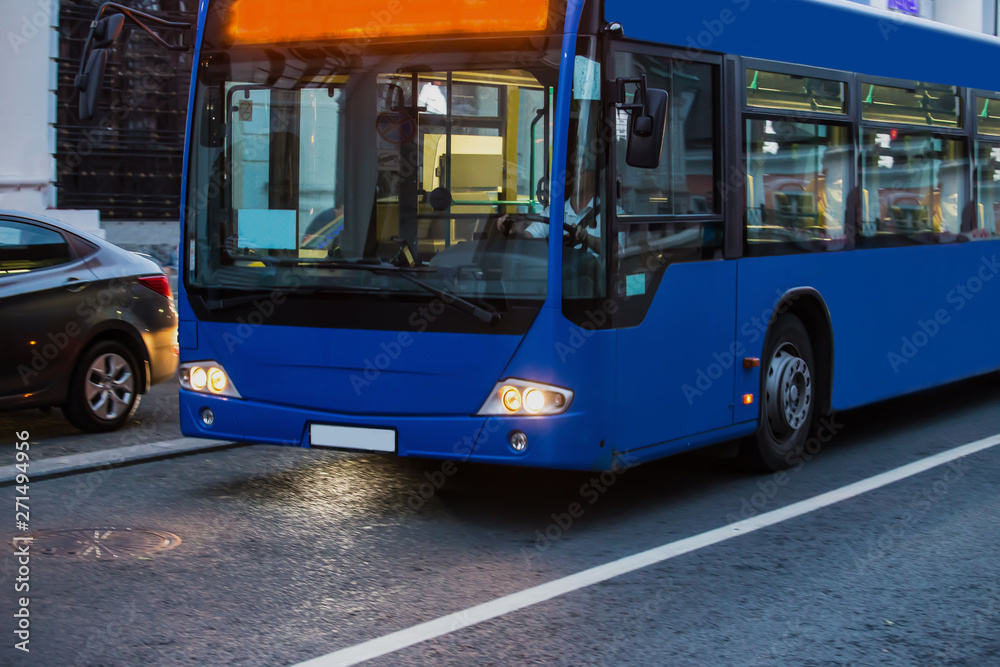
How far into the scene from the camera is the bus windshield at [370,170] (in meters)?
6.35

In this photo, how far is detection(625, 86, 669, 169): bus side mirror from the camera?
6.20 metres

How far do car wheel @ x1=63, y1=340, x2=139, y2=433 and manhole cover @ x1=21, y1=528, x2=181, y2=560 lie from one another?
9.30 ft

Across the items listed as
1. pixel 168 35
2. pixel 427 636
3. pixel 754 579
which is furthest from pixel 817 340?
pixel 168 35

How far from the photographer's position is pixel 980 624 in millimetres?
5195

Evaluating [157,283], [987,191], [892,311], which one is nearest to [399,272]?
Result: [157,283]

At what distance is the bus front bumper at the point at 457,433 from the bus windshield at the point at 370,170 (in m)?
0.61

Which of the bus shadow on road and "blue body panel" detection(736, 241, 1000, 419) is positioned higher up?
"blue body panel" detection(736, 241, 1000, 419)

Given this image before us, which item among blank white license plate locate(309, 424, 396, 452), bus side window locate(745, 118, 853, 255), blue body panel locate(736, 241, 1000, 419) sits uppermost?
bus side window locate(745, 118, 853, 255)

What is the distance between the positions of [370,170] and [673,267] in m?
1.61

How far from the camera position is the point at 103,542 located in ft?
20.7

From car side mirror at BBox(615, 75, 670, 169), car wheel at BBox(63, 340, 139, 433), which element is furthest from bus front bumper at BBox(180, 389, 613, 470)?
car wheel at BBox(63, 340, 139, 433)

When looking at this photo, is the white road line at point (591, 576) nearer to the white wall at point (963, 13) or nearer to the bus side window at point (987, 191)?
the bus side window at point (987, 191)

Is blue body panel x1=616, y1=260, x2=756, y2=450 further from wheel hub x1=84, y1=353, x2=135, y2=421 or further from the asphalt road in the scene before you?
wheel hub x1=84, y1=353, x2=135, y2=421

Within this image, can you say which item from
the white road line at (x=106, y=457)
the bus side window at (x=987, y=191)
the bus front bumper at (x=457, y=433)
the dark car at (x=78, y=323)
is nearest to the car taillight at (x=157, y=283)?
the dark car at (x=78, y=323)
